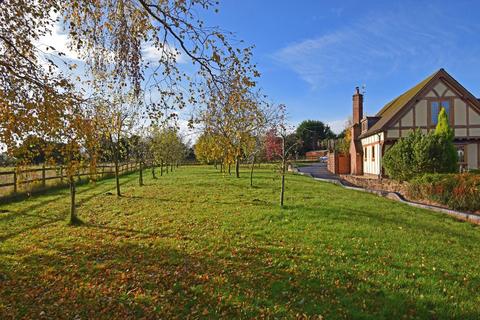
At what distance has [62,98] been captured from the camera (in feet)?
18.3

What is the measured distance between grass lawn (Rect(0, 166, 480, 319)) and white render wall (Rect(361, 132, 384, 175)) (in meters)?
14.9

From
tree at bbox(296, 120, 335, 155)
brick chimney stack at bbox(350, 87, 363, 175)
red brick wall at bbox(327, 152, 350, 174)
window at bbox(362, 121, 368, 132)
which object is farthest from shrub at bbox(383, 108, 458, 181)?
tree at bbox(296, 120, 335, 155)

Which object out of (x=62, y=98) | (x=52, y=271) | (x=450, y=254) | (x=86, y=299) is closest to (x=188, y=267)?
(x=86, y=299)

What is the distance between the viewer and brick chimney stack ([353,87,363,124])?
30969 mm

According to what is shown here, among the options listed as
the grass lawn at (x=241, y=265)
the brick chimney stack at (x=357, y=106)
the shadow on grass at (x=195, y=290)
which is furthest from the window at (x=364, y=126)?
the shadow on grass at (x=195, y=290)

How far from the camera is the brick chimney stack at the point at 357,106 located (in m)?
31.0

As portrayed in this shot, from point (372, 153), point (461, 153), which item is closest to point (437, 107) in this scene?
point (461, 153)

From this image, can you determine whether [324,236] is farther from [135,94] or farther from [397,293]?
[135,94]

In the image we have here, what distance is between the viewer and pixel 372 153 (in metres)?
26.7

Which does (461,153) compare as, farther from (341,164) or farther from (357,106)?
(341,164)

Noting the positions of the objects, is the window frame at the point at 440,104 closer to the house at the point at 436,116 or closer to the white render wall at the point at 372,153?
the house at the point at 436,116

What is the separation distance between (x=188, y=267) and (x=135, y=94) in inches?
126

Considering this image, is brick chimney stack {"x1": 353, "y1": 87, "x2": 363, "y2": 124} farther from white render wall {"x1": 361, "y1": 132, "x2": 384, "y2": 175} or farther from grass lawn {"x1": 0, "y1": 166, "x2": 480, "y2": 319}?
grass lawn {"x1": 0, "y1": 166, "x2": 480, "y2": 319}

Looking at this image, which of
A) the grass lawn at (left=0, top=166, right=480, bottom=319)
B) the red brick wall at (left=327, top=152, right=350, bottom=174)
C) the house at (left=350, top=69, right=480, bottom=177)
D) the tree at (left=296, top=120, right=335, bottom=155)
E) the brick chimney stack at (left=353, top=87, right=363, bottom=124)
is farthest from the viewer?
the tree at (left=296, top=120, right=335, bottom=155)
